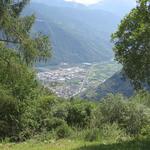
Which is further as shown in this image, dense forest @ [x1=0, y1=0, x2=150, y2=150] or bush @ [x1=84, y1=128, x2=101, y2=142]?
bush @ [x1=84, y1=128, x2=101, y2=142]

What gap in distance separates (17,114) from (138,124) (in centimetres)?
837

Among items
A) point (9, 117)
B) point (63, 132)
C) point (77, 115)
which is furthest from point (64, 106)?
point (63, 132)

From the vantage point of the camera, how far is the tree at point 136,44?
49.9ft

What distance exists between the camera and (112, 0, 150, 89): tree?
49.9ft

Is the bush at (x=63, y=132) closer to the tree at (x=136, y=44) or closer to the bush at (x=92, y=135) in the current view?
the bush at (x=92, y=135)

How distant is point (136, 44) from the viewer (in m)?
15.4

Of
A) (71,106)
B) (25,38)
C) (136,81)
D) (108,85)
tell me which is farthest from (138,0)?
(108,85)

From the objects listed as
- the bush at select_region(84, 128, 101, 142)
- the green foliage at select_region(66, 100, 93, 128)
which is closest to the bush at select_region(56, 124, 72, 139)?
the bush at select_region(84, 128, 101, 142)

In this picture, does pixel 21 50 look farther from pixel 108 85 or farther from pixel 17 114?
pixel 108 85

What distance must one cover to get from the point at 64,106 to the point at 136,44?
17397 mm

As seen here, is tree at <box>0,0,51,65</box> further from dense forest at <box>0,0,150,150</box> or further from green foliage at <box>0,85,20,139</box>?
green foliage at <box>0,85,20,139</box>

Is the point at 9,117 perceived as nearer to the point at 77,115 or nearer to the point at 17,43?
the point at 77,115

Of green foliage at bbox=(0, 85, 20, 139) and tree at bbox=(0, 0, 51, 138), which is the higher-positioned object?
tree at bbox=(0, 0, 51, 138)

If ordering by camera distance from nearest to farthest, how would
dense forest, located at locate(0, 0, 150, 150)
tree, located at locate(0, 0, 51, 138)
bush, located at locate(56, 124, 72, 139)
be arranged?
1. dense forest, located at locate(0, 0, 150, 150)
2. tree, located at locate(0, 0, 51, 138)
3. bush, located at locate(56, 124, 72, 139)
